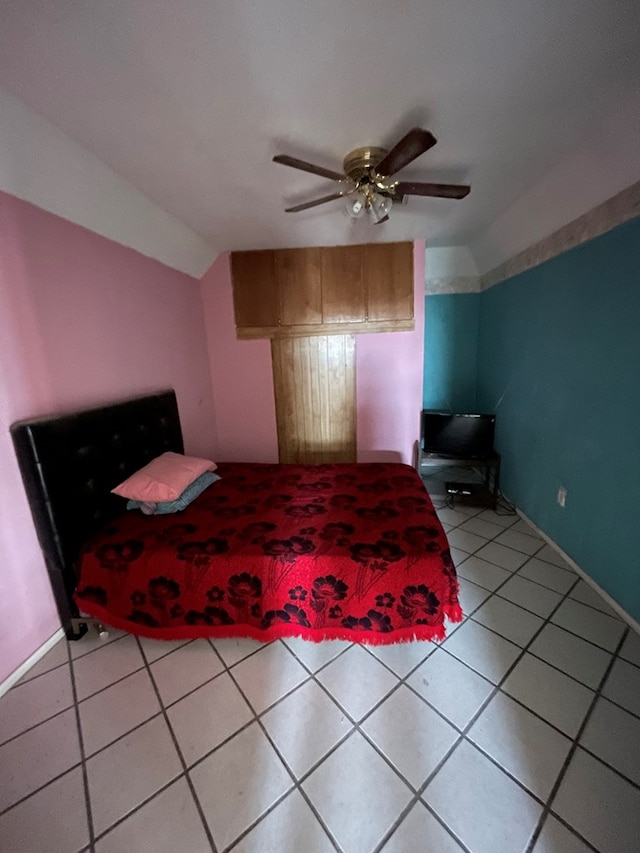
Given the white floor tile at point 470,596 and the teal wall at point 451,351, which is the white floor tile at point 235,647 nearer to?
the white floor tile at point 470,596

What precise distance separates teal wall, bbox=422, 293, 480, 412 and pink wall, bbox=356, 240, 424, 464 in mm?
727

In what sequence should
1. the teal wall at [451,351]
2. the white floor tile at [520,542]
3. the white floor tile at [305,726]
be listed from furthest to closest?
1. the teal wall at [451,351]
2. the white floor tile at [520,542]
3. the white floor tile at [305,726]

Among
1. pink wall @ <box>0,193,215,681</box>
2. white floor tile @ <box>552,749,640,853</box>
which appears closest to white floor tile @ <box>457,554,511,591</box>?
white floor tile @ <box>552,749,640,853</box>

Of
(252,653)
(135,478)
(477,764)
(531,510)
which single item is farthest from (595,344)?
(135,478)

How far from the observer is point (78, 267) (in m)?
1.77

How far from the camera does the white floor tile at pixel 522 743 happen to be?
3.55 ft

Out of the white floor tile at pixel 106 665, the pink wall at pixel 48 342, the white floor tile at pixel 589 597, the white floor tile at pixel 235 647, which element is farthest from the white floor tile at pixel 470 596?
the pink wall at pixel 48 342

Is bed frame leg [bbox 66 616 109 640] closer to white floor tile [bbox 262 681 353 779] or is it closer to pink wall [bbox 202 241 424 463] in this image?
white floor tile [bbox 262 681 353 779]

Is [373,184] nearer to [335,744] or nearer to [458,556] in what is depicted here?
[458,556]

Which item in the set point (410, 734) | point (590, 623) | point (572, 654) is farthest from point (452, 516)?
point (410, 734)

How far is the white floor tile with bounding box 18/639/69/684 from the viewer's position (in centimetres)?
147

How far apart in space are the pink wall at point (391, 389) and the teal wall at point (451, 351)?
2.39 ft

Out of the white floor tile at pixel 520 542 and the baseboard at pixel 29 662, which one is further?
the white floor tile at pixel 520 542

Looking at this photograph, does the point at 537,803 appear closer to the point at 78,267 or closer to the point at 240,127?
the point at 240,127
